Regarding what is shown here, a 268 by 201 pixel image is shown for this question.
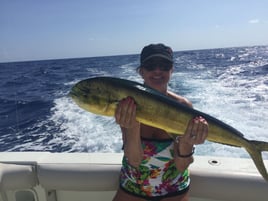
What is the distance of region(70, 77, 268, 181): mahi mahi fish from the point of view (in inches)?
65.9

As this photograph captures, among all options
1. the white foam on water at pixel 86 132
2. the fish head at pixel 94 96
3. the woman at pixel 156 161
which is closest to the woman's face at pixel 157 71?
the woman at pixel 156 161

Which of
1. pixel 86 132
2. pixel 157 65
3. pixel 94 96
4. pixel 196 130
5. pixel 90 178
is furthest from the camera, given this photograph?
pixel 86 132

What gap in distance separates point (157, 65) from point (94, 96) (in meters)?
0.61

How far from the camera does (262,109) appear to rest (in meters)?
7.94

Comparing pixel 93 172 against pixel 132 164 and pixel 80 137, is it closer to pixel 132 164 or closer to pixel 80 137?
pixel 132 164

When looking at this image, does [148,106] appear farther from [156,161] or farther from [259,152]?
[259,152]

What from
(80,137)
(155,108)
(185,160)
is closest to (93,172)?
(185,160)

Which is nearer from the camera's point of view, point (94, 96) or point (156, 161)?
point (94, 96)

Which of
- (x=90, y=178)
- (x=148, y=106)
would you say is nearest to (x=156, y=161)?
(x=148, y=106)

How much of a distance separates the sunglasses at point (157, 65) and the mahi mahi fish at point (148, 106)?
0.38 metres

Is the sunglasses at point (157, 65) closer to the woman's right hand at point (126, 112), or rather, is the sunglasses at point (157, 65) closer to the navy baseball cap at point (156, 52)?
the navy baseball cap at point (156, 52)

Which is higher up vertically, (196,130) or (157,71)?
(157,71)

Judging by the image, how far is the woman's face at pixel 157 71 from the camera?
2092mm

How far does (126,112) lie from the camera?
1.71 metres
